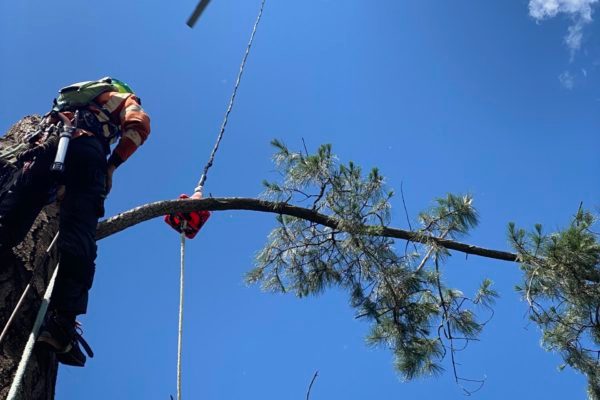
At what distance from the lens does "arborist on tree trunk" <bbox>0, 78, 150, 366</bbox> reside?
6.20 feet

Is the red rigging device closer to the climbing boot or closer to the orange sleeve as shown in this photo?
the orange sleeve

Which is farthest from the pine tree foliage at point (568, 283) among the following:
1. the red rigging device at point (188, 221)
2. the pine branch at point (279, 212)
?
the red rigging device at point (188, 221)

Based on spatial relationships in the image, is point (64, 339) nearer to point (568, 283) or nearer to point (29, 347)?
point (29, 347)

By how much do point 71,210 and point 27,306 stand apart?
344mm

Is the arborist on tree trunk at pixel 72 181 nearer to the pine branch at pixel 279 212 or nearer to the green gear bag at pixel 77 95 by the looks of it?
the green gear bag at pixel 77 95

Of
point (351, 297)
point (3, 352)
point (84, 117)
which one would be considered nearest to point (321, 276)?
point (351, 297)

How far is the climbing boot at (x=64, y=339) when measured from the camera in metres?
1.78

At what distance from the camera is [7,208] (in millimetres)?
1994

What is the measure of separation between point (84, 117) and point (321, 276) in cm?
210

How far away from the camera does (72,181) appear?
2.06 meters

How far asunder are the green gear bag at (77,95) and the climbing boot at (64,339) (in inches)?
34.0

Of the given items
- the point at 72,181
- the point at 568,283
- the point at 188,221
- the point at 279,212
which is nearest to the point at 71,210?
the point at 72,181

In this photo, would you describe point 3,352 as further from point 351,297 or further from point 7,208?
point 351,297

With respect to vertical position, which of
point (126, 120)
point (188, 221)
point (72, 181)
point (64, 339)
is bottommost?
point (64, 339)
